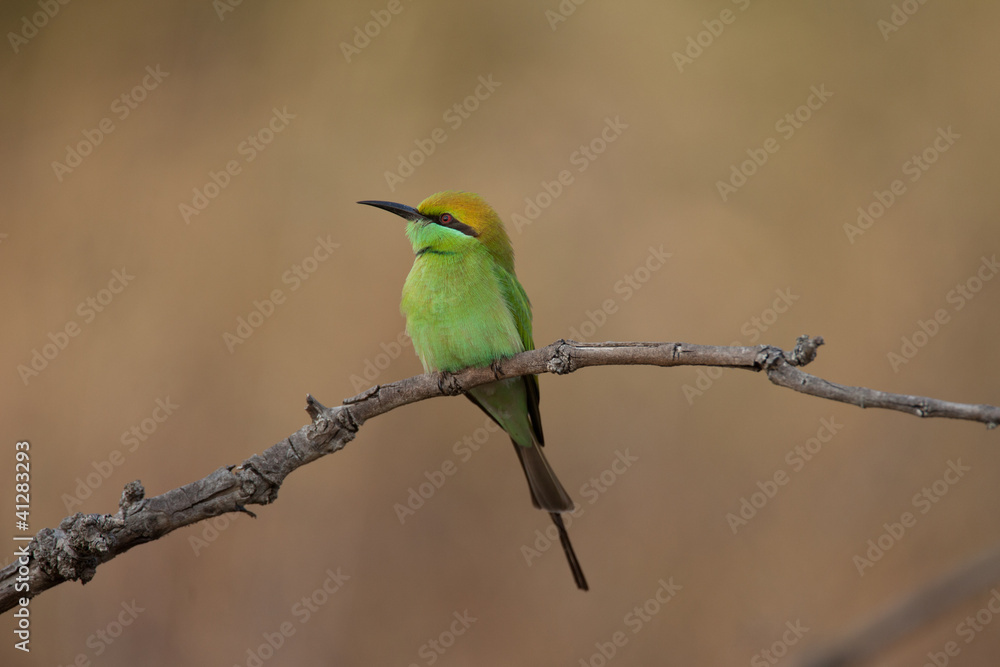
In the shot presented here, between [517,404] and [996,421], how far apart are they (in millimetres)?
1689

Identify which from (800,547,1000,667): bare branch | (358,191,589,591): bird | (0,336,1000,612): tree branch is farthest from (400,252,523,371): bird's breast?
(800,547,1000,667): bare branch

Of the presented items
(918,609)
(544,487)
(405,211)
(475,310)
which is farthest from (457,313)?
(918,609)

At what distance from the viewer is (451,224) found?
2531mm

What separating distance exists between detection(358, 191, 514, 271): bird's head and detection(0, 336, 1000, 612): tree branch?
2.34 ft

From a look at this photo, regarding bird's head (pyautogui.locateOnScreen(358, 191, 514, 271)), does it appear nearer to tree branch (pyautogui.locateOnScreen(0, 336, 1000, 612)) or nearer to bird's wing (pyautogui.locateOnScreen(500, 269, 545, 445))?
bird's wing (pyautogui.locateOnScreen(500, 269, 545, 445))

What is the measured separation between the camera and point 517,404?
2529 millimetres

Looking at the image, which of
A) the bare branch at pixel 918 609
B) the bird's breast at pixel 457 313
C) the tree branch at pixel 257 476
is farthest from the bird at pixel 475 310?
the bare branch at pixel 918 609

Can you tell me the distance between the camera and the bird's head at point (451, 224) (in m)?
2.50

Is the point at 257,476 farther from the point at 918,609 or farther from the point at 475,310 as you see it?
the point at 918,609

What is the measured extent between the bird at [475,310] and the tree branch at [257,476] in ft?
1.31

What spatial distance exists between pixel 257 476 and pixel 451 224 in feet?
3.81

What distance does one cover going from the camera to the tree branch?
1381 mm

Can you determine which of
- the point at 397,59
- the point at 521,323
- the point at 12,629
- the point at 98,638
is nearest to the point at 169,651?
the point at 98,638

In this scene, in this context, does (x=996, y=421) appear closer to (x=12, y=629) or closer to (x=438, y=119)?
(x=438, y=119)
